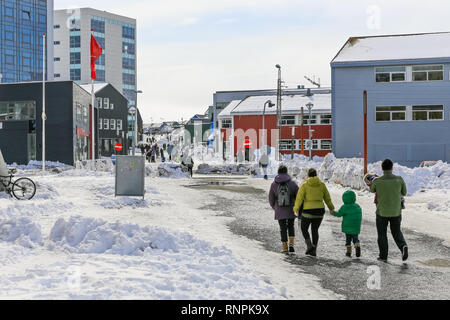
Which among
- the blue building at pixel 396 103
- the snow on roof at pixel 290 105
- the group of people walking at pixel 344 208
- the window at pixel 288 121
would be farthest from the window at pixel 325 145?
the group of people walking at pixel 344 208

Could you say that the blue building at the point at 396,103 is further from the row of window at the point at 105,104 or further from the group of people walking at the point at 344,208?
the row of window at the point at 105,104

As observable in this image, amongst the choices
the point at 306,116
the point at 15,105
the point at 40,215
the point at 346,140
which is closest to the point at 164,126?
the point at 306,116

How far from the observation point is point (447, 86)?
35375 millimetres

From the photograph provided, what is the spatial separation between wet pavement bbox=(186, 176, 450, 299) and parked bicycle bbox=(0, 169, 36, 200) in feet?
22.2

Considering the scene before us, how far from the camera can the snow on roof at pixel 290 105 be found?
58188 mm

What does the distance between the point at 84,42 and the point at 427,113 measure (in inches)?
3606

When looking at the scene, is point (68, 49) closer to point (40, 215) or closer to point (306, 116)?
point (306, 116)

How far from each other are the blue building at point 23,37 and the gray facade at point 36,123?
5240 cm

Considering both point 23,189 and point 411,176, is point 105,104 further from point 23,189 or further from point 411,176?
point 23,189

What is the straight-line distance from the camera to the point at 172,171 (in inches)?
1233

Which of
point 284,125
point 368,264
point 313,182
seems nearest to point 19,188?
point 313,182

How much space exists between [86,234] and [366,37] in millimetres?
37093

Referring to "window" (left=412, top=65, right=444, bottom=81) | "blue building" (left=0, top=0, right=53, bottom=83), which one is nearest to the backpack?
"window" (left=412, top=65, right=444, bottom=81)
